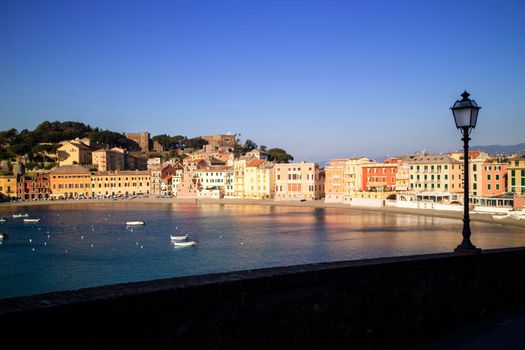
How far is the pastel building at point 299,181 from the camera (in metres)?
101

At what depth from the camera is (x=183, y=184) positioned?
114 metres

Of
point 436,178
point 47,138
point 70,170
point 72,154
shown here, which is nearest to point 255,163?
point 436,178

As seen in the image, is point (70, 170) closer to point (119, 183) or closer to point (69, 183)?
point (69, 183)

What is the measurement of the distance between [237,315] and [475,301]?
16.5 ft

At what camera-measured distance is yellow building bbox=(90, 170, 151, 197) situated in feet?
395

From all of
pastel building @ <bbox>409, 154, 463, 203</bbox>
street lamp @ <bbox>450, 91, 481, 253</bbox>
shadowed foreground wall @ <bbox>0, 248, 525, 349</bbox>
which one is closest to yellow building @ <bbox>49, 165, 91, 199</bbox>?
pastel building @ <bbox>409, 154, 463, 203</bbox>

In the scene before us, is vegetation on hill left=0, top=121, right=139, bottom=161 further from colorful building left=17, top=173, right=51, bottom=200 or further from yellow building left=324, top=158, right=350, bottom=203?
yellow building left=324, top=158, right=350, bottom=203

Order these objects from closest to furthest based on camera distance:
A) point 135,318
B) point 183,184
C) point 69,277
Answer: point 135,318
point 69,277
point 183,184

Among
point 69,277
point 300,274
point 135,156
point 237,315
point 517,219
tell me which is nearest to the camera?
point 237,315

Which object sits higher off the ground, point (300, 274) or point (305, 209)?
point (300, 274)

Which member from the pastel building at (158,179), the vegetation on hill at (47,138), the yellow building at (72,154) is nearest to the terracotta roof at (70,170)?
the pastel building at (158,179)

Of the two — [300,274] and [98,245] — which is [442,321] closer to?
[300,274]

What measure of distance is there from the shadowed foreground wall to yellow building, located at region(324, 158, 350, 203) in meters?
84.4

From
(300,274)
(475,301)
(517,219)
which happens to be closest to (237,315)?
(300,274)
